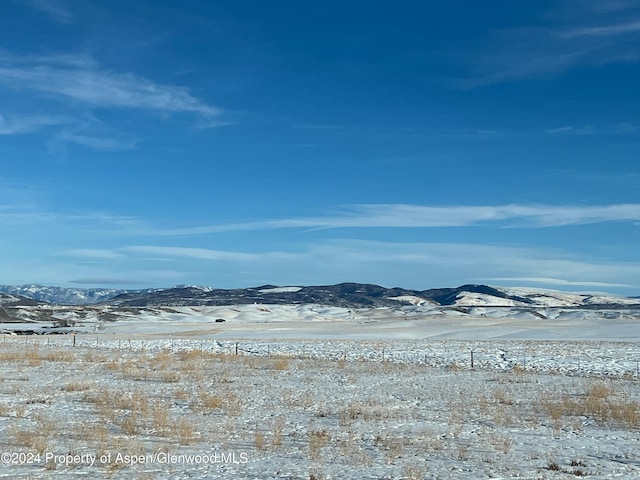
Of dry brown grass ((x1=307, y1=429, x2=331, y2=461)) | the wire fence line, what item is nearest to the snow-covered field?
dry brown grass ((x1=307, y1=429, x2=331, y2=461))

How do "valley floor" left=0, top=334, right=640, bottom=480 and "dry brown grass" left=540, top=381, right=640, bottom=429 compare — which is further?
"dry brown grass" left=540, top=381, right=640, bottom=429

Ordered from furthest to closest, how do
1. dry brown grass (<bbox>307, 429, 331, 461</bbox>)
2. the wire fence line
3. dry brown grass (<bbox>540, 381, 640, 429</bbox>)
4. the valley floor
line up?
the wire fence line → dry brown grass (<bbox>540, 381, 640, 429</bbox>) → dry brown grass (<bbox>307, 429, 331, 461</bbox>) → the valley floor

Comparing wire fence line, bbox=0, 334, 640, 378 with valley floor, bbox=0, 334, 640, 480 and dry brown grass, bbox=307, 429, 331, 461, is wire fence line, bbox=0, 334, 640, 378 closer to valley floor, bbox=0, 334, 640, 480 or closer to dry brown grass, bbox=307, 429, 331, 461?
valley floor, bbox=0, 334, 640, 480

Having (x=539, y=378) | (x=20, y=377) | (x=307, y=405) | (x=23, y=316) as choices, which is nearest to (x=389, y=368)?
(x=539, y=378)

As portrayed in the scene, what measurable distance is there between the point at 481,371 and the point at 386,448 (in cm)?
1740

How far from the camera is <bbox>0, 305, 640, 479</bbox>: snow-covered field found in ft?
37.9

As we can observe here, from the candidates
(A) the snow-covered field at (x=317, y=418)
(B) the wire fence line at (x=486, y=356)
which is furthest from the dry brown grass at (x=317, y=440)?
(B) the wire fence line at (x=486, y=356)

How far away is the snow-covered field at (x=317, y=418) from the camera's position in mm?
11547

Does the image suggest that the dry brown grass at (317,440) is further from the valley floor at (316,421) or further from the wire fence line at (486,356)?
the wire fence line at (486,356)

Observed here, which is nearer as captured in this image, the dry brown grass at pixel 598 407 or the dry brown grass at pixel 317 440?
the dry brown grass at pixel 317 440

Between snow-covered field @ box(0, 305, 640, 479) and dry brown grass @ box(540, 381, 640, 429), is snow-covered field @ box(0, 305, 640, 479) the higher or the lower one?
the lower one

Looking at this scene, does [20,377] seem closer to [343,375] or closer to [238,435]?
[343,375]

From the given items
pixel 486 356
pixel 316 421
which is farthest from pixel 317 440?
pixel 486 356

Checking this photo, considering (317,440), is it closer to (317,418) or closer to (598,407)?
(317,418)
